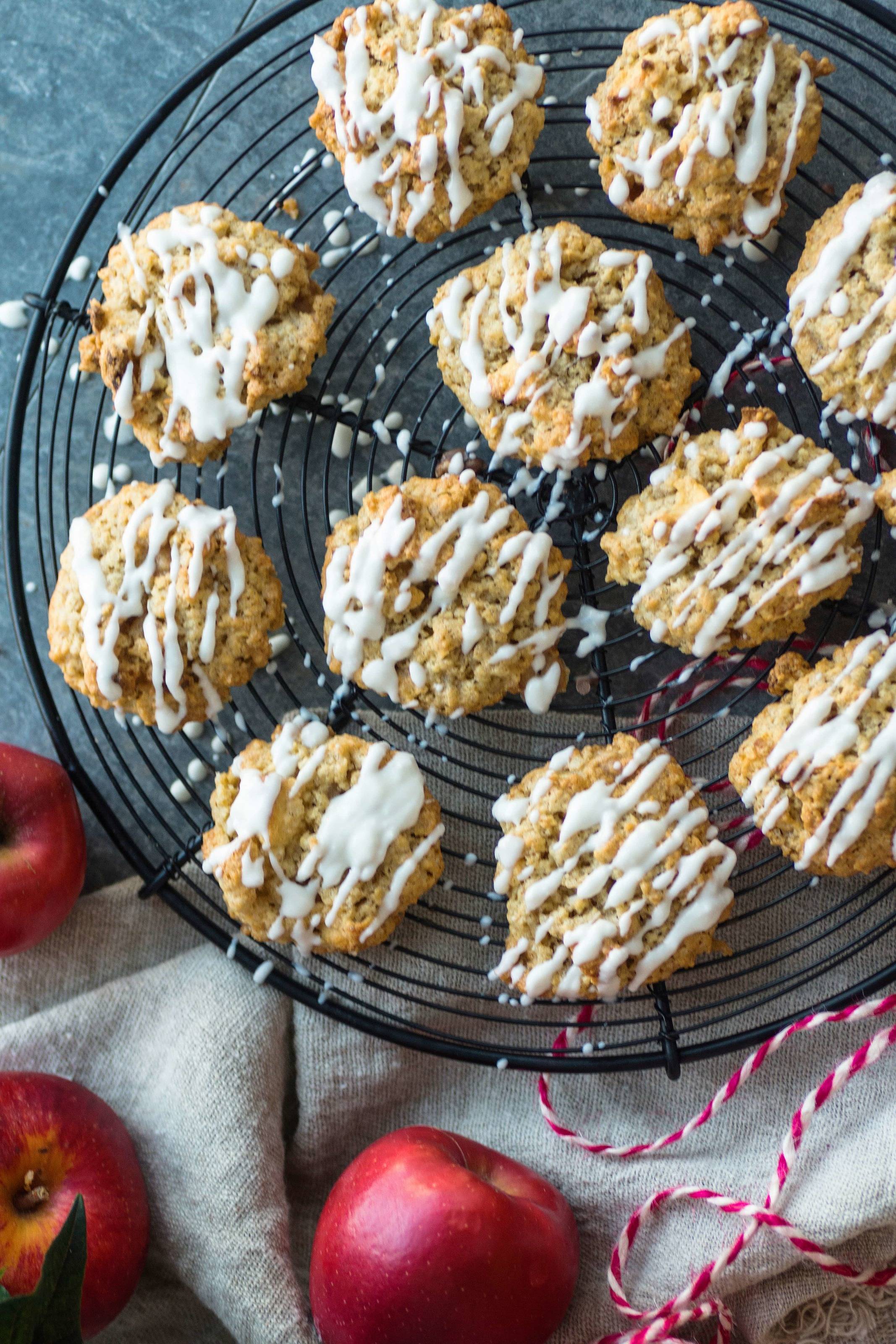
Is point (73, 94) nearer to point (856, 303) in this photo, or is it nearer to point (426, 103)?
point (426, 103)

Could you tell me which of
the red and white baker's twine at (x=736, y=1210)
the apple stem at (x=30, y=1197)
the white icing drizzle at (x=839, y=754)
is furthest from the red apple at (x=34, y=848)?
the white icing drizzle at (x=839, y=754)

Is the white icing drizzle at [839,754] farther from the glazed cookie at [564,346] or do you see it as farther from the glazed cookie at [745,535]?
the glazed cookie at [564,346]

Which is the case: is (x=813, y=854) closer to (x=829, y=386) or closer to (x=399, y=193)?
(x=829, y=386)

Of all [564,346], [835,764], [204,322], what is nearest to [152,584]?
[204,322]

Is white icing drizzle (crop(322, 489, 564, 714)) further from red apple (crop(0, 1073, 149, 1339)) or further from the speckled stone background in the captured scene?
red apple (crop(0, 1073, 149, 1339))

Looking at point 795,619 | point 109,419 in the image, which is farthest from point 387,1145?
point 109,419

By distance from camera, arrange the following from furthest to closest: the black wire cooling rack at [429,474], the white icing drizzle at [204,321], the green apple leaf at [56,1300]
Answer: the black wire cooling rack at [429,474], the white icing drizzle at [204,321], the green apple leaf at [56,1300]
